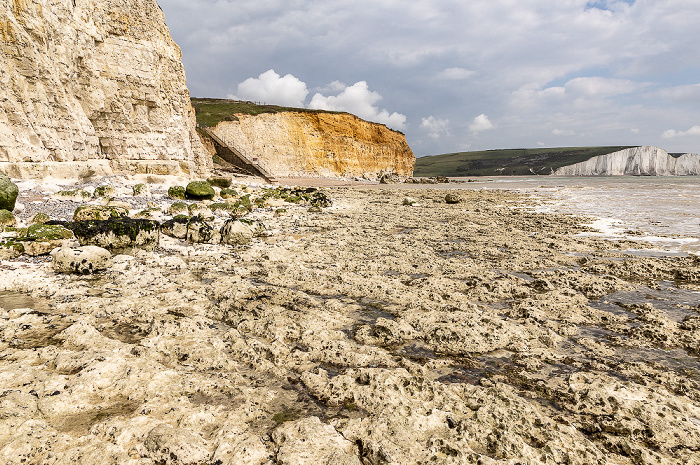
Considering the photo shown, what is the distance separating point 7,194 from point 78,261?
5325 mm

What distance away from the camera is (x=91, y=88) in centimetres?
1670

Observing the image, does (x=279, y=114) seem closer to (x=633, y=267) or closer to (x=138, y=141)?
(x=138, y=141)

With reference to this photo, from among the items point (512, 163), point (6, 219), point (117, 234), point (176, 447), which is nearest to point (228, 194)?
point (6, 219)

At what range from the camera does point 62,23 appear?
14625 millimetres

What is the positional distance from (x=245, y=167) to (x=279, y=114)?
16.4 m

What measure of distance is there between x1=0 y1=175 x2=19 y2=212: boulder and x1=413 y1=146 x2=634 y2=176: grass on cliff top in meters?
148

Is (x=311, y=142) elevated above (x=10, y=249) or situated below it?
above

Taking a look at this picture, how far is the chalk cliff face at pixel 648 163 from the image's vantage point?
413ft

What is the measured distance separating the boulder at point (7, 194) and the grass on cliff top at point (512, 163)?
148 m

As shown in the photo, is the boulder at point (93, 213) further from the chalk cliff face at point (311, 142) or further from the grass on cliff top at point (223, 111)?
the grass on cliff top at point (223, 111)

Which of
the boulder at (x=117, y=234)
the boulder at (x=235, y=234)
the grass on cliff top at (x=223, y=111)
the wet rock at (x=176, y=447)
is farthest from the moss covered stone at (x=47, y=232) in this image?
the grass on cliff top at (x=223, y=111)

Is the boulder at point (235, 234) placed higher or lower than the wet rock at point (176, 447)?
higher

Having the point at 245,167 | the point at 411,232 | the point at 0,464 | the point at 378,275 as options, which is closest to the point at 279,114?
the point at 245,167

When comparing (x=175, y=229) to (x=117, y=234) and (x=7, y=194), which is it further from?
(x=7, y=194)
